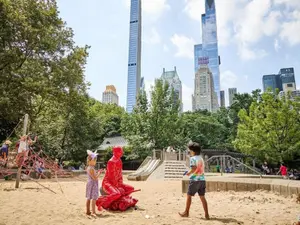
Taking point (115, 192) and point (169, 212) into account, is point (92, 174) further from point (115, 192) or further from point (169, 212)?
point (169, 212)

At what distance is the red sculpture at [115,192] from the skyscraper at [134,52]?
508 ft

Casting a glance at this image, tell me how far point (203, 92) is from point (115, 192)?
18406 cm

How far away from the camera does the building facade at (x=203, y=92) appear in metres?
185

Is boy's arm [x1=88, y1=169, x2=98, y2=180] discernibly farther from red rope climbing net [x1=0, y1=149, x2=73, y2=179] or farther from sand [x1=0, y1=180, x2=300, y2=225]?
red rope climbing net [x1=0, y1=149, x2=73, y2=179]

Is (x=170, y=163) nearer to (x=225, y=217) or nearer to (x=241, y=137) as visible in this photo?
(x=241, y=137)

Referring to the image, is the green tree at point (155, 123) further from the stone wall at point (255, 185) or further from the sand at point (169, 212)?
the sand at point (169, 212)

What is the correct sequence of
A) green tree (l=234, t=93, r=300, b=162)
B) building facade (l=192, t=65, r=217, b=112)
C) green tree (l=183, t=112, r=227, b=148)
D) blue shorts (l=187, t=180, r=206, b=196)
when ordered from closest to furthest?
1. blue shorts (l=187, t=180, r=206, b=196)
2. green tree (l=234, t=93, r=300, b=162)
3. green tree (l=183, t=112, r=227, b=148)
4. building facade (l=192, t=65, r=217, b=112)

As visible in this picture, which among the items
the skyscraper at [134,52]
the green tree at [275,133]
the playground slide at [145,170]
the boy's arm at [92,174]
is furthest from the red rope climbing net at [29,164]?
the skyscraper at [134,52]

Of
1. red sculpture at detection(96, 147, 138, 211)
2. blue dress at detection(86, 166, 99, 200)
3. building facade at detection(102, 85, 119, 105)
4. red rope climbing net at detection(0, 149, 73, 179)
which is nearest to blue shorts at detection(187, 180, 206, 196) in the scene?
red sculpture at detection(96, 147, 138, 211)

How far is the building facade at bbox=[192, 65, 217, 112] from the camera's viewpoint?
608ft

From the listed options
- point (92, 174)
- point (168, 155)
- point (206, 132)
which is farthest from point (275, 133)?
point (92, 174)

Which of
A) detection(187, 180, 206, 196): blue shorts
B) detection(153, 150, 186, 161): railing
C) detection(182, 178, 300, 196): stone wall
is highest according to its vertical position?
detection(153, 150, 186, 161): railing

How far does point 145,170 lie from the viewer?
66.0 feet

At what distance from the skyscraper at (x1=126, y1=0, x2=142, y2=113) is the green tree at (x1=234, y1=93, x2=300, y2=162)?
138 meters
